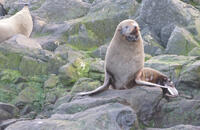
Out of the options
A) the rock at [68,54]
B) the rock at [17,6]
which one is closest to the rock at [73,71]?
the rock at [68,54]

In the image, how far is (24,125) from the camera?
468cm

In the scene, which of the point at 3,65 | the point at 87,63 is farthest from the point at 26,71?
the point at 87,63

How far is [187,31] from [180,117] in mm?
4929

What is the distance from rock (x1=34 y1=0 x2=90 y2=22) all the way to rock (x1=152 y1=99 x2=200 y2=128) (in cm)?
862

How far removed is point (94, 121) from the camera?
14.6 ft

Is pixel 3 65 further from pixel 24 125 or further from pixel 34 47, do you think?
pixel 24 125

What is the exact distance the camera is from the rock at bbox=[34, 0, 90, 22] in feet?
45.5

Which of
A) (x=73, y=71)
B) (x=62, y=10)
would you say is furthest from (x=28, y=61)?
(x=62, y=10)

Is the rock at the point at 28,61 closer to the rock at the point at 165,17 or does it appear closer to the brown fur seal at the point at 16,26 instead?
the brown fur seal at the point at 16,26

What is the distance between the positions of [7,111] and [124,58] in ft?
8.52

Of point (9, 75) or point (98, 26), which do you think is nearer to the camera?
point (9, 75)

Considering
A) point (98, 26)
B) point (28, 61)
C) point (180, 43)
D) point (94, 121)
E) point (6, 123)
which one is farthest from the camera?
point (98, 26)

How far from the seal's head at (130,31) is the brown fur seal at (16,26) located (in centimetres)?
565

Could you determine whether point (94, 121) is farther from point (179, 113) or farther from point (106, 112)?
point (179, 113)
